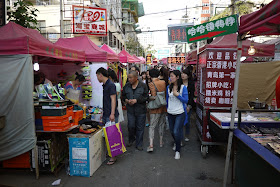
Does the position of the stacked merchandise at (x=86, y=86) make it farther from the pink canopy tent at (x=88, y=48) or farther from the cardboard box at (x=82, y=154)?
the cardboard box at (x=82, y=154)

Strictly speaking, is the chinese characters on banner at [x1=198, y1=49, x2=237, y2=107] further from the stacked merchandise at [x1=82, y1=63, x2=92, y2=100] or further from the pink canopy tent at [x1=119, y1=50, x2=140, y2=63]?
the pink canopy tent at [x1=119, y1=50, x2=140, y2=63]

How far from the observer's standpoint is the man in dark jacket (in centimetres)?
496

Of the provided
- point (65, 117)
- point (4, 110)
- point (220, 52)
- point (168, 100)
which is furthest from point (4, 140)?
point (220, 52)

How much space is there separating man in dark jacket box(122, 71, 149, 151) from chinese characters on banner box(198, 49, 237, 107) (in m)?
1.47

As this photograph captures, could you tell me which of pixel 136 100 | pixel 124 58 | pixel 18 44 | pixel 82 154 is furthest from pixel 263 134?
A: pixel 124 58

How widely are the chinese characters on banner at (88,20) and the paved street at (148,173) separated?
905 cm

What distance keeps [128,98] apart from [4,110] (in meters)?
2.58

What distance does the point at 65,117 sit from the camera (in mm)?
4047

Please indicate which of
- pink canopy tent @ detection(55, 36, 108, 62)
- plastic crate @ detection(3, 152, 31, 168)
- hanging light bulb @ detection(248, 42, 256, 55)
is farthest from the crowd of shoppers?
hanging light bulb @ detection(248, 42, 256, 55)

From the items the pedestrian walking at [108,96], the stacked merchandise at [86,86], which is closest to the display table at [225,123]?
the pedestrian walking at [108,96]

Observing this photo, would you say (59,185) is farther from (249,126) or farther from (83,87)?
(83,87)

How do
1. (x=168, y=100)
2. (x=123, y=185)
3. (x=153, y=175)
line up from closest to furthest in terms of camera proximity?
1. (x=123, y=185)
2. (x=153, y=175)
3. (x=168, y=100)

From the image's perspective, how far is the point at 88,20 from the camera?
467 inches

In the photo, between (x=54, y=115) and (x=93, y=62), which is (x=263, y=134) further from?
(x=93, y=62)
